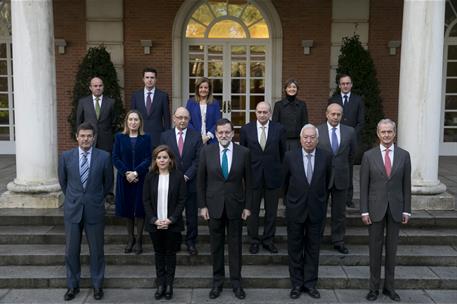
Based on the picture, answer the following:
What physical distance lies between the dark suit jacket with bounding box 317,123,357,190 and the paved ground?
49.6 inches

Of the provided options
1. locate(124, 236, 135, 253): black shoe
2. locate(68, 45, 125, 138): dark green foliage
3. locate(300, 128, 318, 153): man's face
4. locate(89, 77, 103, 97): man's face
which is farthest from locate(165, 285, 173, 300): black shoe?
locate(68, 45, 125, 138): dark green foliage

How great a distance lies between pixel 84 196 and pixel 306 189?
226cm

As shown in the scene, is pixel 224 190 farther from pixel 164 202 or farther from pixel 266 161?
pixel 266 161

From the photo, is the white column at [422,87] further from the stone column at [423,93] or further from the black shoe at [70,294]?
the black shoe at [70,294]

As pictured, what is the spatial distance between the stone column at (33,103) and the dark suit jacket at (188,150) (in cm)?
234

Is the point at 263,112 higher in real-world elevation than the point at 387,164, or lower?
higher

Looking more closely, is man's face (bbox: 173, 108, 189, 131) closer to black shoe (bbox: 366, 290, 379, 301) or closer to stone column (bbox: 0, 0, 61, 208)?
stone column (bbox: 0, 0, 61, 208)

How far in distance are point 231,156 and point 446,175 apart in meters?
6.65

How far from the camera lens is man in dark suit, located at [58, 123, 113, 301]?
5.46m


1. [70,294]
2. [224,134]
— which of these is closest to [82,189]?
[70,294]

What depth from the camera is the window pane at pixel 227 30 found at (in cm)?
1302

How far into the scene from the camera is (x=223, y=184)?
17.9ft

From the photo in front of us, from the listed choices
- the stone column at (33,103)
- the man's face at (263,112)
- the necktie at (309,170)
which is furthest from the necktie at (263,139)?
the stone column at (33,103)

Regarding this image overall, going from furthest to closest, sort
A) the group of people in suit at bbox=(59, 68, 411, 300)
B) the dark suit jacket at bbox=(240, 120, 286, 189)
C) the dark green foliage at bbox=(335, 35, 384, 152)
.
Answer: the dark green foliage at bbox=(335, 35, 384, 152), the dark suit jacket at bbox=(240, 120, 286, 189), the group of people in suit at bbox=(59, 68, 411, 300)
